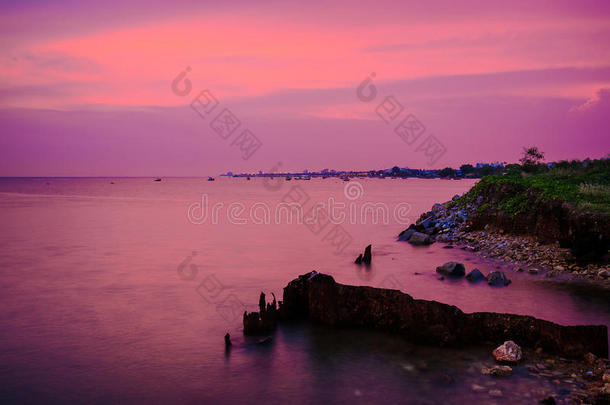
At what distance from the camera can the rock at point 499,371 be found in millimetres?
9141

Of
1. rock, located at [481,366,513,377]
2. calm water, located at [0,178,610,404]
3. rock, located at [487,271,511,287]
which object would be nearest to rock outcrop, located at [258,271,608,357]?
calm water, located at [0,178,610,404]

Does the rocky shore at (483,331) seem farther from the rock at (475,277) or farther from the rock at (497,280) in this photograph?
the rock at (475,277)

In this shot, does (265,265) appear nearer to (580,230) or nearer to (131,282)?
(131,282)

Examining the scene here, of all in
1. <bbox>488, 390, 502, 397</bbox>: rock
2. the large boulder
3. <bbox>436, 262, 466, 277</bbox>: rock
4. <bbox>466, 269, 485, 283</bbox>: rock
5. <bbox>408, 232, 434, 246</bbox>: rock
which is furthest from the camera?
the large boulder

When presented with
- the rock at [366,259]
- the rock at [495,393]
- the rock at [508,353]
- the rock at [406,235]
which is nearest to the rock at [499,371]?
the rock at [508,353]

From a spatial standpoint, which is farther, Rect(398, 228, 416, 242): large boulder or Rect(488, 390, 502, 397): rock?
Rect(398, 228, 416, 242): large boulder

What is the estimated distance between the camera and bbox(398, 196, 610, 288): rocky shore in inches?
692

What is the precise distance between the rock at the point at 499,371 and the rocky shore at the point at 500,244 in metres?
9.33

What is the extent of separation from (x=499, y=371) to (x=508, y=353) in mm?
749

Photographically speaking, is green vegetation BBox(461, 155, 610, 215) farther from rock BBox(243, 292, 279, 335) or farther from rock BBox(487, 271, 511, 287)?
rock BBox(243, 292, 279, 335)

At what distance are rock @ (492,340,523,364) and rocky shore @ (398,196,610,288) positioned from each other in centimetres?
847

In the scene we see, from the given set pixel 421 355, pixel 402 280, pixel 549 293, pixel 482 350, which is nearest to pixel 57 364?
pixel 421 355

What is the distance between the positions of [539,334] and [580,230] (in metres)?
11.0

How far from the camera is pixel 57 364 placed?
10.8m
